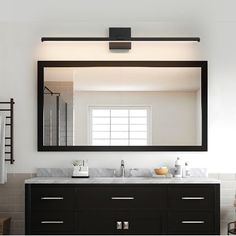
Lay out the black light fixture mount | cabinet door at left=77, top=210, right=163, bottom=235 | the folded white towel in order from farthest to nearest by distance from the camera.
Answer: the black light fixture mount < the folded white towel < cabinet door at left=77, top=210, right=163, bottom=235

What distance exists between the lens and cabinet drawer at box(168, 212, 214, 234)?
4156mm

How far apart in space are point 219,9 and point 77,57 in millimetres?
1472

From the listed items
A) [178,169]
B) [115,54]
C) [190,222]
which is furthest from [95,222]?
[115,54]

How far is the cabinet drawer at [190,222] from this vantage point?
4.16 metres

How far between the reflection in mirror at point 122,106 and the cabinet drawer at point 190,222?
0.76 m

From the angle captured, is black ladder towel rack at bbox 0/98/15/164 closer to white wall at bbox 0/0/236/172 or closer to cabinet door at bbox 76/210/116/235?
white wall at bbox 0/0/236/172

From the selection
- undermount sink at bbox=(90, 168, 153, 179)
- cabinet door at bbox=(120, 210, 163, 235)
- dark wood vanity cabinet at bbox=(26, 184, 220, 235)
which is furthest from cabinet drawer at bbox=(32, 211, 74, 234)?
undermount sink at bbox=(90, 168, 153, 179)

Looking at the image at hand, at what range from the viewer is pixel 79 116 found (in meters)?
4.62

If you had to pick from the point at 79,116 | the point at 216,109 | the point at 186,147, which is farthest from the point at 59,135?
the point at 216,109

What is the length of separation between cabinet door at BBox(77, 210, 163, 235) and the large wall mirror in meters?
0.73

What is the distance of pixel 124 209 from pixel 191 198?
1.93 ft

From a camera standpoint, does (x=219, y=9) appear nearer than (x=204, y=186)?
No

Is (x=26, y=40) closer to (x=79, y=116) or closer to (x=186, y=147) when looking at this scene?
(x=79, y=116)

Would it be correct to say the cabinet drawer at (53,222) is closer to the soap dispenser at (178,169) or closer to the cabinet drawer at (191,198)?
the cabinet drawer at (191,198)
